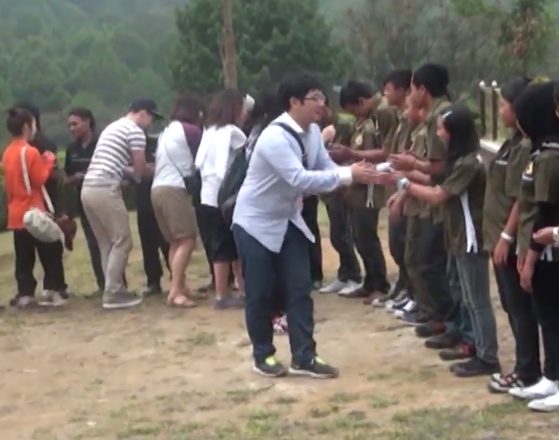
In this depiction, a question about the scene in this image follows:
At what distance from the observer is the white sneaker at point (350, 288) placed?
417 inches

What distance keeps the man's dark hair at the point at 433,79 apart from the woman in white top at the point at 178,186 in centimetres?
262

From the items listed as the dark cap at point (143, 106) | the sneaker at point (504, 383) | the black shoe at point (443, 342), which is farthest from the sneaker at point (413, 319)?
the dark cap at point (143, 106)

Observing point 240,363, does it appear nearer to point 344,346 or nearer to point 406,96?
point 344,346

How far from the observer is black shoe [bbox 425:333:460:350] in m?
8.21

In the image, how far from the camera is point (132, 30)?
224 feet

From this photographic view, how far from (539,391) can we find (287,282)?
170 cm

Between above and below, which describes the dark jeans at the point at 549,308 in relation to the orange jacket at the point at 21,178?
below

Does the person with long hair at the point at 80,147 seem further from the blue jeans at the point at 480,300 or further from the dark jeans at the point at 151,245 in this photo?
the blue jeans at the point at 480,300

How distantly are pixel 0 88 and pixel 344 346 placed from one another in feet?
156

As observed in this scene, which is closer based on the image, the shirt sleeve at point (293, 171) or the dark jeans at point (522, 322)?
the dark jeans at point (522, 322)

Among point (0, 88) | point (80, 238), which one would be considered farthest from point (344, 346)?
point (0, 88)

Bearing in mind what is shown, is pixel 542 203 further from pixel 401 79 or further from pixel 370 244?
pixel 370 244

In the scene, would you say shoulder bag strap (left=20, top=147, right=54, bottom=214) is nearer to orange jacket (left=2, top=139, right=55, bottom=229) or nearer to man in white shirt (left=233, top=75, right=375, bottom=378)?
orange jacket (left=2, top=139, right=55, bottom=229)

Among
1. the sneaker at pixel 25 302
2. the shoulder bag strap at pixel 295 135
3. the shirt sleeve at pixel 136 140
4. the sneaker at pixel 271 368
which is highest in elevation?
the shoulder bag strap at pixel 295 135
